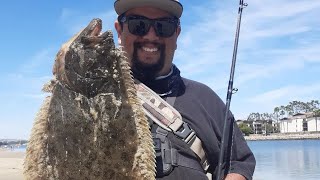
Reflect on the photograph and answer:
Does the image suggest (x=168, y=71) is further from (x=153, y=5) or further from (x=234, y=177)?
(x=234, y=177)

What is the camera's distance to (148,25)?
458 centimetres

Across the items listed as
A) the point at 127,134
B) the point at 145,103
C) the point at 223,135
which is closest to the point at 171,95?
the point at 145,103

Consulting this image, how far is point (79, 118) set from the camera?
3236 mm

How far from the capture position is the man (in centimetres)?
459

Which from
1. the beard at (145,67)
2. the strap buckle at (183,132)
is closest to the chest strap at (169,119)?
the strap buckle at (183,132)

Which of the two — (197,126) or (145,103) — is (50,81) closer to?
(145,103)

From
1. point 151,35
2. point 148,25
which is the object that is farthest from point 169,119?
point 148,25

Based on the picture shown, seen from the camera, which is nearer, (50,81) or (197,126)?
(50,81)

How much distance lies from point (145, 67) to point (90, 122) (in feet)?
5.11

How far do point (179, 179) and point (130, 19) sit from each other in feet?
5.50

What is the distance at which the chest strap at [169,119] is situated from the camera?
434cm

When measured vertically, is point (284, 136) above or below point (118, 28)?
above

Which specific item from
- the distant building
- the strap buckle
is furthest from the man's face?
the distant building

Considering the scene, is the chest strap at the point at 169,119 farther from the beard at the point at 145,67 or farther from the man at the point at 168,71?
the beard at the point at 145,67
